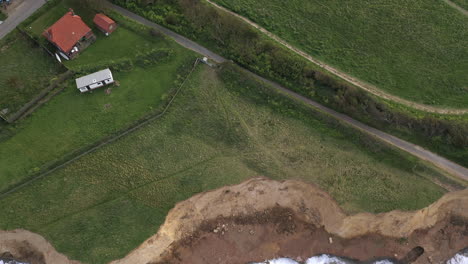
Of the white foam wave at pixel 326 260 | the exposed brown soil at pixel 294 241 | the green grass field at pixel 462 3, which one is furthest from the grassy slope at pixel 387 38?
the white foam wave at pixel 326 260

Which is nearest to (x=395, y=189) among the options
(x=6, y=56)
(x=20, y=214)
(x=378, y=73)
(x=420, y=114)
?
(x=420, y=114)

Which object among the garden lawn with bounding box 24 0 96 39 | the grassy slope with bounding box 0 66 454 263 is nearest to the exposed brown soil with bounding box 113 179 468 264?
the grassy slope with bounding box 0 66 454 263

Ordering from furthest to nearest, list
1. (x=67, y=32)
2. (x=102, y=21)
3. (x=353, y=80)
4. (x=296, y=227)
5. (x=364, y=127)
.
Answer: (x=353, y=80), (x=102, y=21), (x=364, y=127), (x=67, y=32), (x=296, y=227)

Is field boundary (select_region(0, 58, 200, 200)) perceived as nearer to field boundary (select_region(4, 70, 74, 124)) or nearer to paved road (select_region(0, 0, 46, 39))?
field boundary (select_region(4, 70, 74, 124))

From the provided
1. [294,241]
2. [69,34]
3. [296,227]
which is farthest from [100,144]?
[294,241]

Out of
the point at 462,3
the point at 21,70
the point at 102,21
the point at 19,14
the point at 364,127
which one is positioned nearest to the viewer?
the point at 364,127

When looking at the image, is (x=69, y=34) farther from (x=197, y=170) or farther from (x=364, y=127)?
(x=364, y=127)

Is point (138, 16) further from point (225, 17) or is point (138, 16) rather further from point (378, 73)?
point (378, 73)

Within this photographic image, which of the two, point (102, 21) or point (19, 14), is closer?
point (102, 21)
